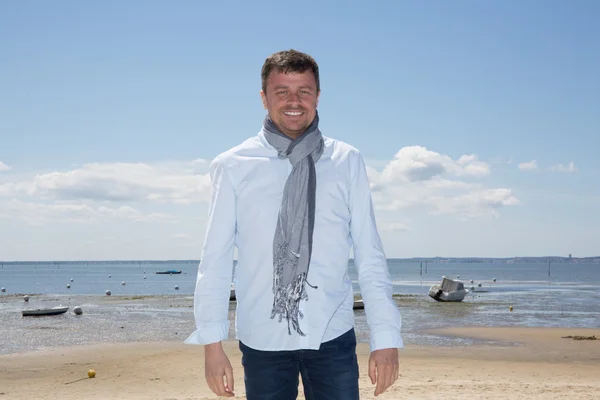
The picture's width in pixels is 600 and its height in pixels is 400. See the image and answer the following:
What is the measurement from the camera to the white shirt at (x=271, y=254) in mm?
2535

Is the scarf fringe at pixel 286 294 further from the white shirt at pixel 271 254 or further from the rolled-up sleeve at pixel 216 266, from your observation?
the rolled-up sleeve at pixel 216 266

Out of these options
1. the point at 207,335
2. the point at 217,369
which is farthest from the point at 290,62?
the point at 217,369

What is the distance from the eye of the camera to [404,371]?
590 inches

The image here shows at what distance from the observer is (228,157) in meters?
2.64

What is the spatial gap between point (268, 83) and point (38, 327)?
98.0 feet

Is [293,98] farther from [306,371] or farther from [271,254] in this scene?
[306,371]

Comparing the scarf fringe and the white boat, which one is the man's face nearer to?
the scarf fringe

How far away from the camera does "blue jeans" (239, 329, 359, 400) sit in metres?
2.55

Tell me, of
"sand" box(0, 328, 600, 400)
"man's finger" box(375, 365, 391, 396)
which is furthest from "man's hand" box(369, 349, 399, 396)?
"sand" box(0, 328, 600, 400)

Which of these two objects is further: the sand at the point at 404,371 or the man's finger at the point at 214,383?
the sand at the point at 404,371

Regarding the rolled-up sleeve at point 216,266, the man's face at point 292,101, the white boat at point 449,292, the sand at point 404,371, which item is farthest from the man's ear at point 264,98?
the white boat at point 449,292

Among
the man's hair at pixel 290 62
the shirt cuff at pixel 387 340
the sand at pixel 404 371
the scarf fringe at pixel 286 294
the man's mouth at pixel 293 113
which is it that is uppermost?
the man's hair at pixel 290 62

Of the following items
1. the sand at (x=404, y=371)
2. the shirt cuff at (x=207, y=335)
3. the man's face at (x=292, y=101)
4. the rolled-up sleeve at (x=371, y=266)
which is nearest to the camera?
the shirt cuff at (x=207, y=335)

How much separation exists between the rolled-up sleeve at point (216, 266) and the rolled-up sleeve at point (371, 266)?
0.53 m
